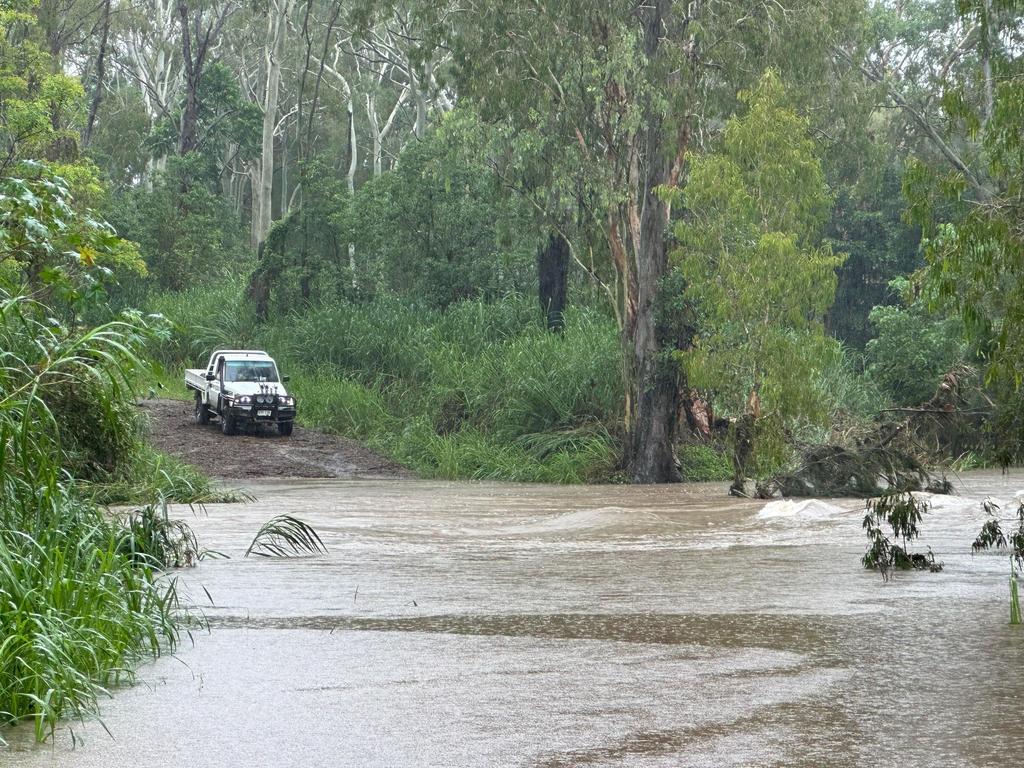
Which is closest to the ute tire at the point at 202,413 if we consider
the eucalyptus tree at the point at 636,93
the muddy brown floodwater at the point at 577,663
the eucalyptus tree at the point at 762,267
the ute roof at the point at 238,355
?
the ute roof at the point at 238,355

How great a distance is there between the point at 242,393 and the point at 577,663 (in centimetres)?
2508

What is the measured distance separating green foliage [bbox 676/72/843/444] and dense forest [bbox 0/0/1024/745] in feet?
0.20

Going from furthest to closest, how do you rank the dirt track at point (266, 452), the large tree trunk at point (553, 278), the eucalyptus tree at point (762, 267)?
1. the large tree trunk at point (553, 278)
2. the dirt track at point (266, 452)
3. the eucalyptus tree at point (762, 267)

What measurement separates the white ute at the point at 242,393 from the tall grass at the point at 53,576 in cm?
2270

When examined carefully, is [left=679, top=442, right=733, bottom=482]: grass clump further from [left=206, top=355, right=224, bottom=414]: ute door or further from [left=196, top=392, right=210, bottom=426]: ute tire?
[left=196, top=392, right=210, bottom=426]: ute tire

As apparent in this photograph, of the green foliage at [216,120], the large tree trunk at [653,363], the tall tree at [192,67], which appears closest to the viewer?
the large tree trunk at [653,363]

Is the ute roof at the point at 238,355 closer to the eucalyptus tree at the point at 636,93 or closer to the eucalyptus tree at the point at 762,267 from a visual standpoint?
the eucalyptus tree at the point at 636,93

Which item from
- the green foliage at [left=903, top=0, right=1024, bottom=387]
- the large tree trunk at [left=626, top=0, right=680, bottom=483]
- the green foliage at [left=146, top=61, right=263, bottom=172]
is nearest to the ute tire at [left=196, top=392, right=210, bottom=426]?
the large tree trunk at [left=626, top=0, right=680, bottom=483]

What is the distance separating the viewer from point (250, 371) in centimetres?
3428

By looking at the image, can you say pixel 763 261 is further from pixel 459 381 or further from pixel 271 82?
pixel 271 82

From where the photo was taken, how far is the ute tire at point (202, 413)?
34.7 meters

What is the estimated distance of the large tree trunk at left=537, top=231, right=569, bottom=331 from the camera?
119 feet

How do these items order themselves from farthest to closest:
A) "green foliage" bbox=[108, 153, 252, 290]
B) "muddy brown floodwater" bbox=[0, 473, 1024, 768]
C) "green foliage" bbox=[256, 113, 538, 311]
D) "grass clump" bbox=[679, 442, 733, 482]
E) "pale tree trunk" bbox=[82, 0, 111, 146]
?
"green foliage" bbox=[108, 153, 252, 290], "pale tree trunk" bbox=[82, 0, 111, 146], "green foliage" bbox=[256, 113, 538, 311], "grass clump" bbox=[679, 442, 733, 482], "muddy brown floodwater" bbox=[0, 473, 1024, 768]

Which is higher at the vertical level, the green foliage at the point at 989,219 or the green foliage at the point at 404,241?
the green foliage at the point at 404,241
